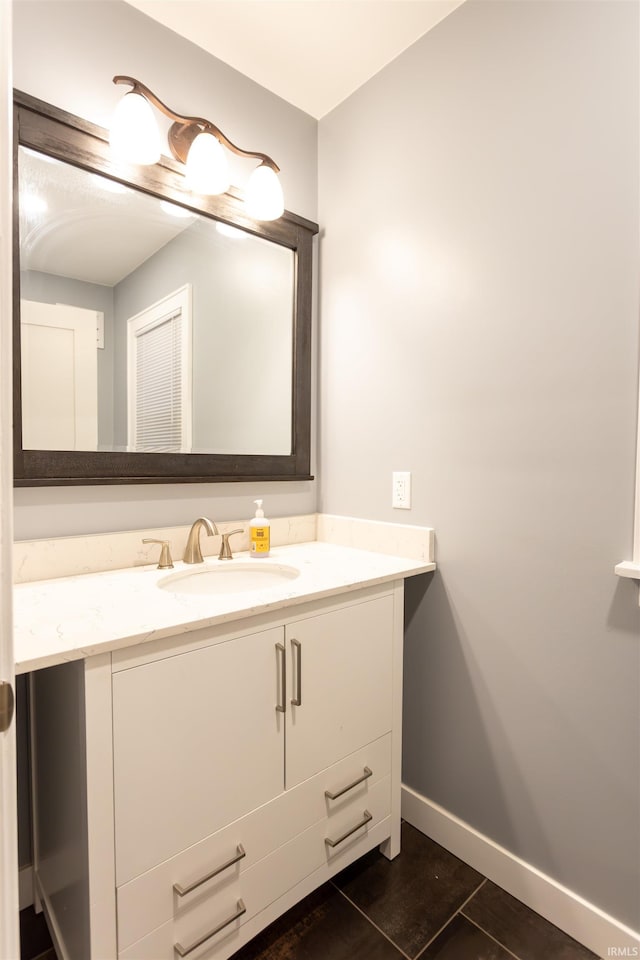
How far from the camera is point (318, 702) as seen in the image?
1189mm

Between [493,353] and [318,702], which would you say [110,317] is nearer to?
[493,353]

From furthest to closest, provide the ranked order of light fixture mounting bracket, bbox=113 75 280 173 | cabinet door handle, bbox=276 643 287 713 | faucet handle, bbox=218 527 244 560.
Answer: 1. faucet handle, bbox=218 527 244 560
2. light fixture mounting bracket, bbox=113 75 280 173
3. cabinet door handle, bbox=276 643 287 713

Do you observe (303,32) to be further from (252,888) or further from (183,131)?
(252,888)

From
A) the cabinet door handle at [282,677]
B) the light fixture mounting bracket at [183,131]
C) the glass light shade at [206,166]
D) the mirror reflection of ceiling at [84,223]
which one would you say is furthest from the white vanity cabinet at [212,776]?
the light fixture mounting bracket at [183,131]

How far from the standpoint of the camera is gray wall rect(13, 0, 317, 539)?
1.24 meters

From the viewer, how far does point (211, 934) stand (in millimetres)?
1000

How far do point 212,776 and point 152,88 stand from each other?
6.06 feet

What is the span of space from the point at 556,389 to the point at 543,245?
0.37m

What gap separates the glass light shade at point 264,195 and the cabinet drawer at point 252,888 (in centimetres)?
180

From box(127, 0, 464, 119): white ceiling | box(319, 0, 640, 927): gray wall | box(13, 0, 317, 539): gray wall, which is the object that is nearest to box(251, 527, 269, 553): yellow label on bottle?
box(13, 0, 317, 539): gray wall

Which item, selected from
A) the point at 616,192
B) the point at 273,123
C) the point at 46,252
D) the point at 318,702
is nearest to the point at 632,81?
the point at 616,192

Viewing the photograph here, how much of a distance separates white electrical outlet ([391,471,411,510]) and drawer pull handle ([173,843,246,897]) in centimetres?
100

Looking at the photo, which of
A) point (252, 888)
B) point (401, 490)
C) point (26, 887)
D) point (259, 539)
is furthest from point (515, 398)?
point (26, 887)

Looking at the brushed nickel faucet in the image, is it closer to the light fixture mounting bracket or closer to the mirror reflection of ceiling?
the mirror reflection of ceiling
